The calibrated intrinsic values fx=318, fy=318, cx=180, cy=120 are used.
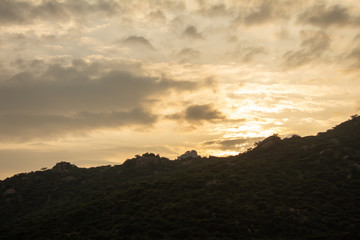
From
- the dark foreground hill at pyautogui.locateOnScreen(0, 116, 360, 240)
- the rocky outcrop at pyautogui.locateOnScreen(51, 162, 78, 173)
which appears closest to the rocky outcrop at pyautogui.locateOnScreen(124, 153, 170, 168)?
the dark foreground hill at pyautogui.locateOnScreen(0, 116, 360, 240)

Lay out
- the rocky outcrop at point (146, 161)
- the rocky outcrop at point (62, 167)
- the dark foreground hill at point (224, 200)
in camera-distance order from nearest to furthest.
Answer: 1. the dark foreground hill at point (224, 200)
2. the rocky outcrop at point (146, 161)
3. the rocky outcrop at point (62, 167)

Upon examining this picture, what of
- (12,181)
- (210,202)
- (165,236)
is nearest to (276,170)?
(210,202)

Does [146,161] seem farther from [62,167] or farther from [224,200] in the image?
[224,200]

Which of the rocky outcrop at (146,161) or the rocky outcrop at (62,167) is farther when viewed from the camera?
the rocky outcrop at (62,167)

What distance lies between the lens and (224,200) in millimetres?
55312

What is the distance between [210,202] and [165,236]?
12261 mm

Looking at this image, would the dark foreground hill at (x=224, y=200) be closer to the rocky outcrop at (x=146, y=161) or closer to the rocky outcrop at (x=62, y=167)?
the rocky outcrop at (x=146, y=161)

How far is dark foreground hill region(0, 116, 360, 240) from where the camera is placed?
46.7 meters

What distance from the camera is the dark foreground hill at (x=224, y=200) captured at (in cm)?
4666

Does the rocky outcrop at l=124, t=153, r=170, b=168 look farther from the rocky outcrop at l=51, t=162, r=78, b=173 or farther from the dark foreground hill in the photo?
the rocky outcrop at l=51, t=162, r=78, b=173

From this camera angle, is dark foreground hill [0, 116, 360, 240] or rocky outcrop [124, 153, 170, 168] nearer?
dark foreground hill [0, 116, 360, 240]

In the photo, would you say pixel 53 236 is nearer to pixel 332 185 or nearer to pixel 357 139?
pixel 332 185

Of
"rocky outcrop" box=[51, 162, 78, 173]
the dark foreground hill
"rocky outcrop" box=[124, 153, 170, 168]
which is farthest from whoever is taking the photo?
"rocky outcrop" box=[51, 162, 78, 173]

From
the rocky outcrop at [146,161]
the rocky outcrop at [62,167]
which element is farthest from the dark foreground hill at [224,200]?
the rocky outcrop at [62,167]
